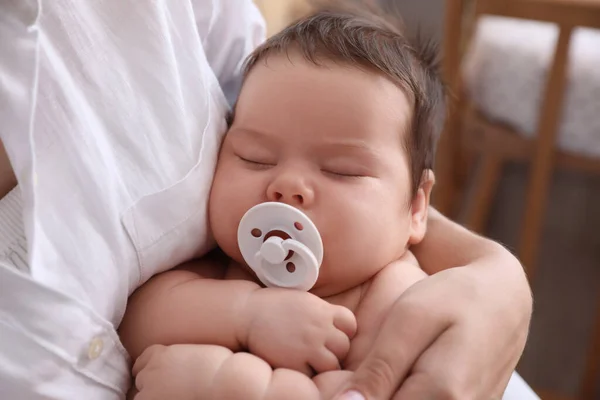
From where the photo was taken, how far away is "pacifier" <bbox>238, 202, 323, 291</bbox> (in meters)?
0.61

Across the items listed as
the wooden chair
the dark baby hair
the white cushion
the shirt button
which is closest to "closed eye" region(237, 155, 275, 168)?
the dark baby hair

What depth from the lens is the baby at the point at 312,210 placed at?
584 mm

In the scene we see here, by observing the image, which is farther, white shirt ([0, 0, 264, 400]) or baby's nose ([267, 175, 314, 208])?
baby's nose ([267, 175, 314, 208])

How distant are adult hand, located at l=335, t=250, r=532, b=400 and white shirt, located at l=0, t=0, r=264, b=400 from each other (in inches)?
8.5

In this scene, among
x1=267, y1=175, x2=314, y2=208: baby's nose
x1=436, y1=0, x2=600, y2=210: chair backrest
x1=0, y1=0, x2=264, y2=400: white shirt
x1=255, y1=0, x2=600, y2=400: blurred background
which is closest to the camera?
x1=0, y1=0, x2=264, y2=400: white shirt

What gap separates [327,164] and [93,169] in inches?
9.1

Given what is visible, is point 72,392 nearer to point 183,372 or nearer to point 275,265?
point 183,372

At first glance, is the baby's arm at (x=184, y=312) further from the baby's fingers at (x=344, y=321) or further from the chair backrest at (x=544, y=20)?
the chair backrest at (x=544, y=20)

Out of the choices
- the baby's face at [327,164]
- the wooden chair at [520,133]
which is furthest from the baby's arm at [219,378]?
the wooden chair at [520,133]

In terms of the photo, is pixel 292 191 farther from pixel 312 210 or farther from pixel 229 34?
pixel 229 34

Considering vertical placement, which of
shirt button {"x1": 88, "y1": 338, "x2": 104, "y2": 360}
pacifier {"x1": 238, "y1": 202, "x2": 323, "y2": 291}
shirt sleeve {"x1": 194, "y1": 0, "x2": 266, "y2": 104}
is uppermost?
shirt sleeve {"x1": 194, "y1": 0, "x2": 266, "y2": 104}

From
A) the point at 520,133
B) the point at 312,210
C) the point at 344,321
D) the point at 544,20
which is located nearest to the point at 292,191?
the point at 312,210

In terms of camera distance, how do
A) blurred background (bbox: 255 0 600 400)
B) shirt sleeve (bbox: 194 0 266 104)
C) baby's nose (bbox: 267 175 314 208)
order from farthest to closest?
blurred background (bbox: 255 0 600 400) → shirt sleeve (bbox: 194 0 266 104) → baby's nose (bbox: 267 175 314 208)

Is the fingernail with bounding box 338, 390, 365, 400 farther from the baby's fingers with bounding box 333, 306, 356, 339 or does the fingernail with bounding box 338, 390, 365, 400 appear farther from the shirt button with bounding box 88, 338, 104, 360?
the shirt button with bounding box 88, 338, 104, 360
